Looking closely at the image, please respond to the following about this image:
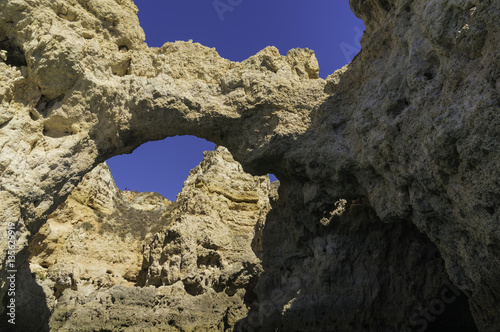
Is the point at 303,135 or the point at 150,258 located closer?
the point at 303,135

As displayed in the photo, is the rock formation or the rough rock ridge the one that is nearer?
the rock formation

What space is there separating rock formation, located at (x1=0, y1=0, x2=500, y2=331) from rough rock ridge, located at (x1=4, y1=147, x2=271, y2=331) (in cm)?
188

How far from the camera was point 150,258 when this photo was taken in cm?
1376

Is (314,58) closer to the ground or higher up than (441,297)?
higher up

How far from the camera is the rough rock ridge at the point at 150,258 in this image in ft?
34.4

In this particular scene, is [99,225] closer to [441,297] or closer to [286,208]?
[286,208]

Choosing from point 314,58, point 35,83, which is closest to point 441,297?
point 314,58

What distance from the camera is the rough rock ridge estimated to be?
10500mm

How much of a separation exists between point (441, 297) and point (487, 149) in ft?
13.5

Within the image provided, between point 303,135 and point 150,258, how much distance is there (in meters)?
7.93

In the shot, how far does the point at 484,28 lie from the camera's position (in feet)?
15.1

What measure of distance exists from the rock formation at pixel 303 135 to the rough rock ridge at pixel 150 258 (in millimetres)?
1877

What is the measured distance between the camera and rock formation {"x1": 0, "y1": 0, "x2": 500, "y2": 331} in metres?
5.74

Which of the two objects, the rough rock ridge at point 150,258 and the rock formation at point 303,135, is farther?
the rough rock ridge at point 150,258
